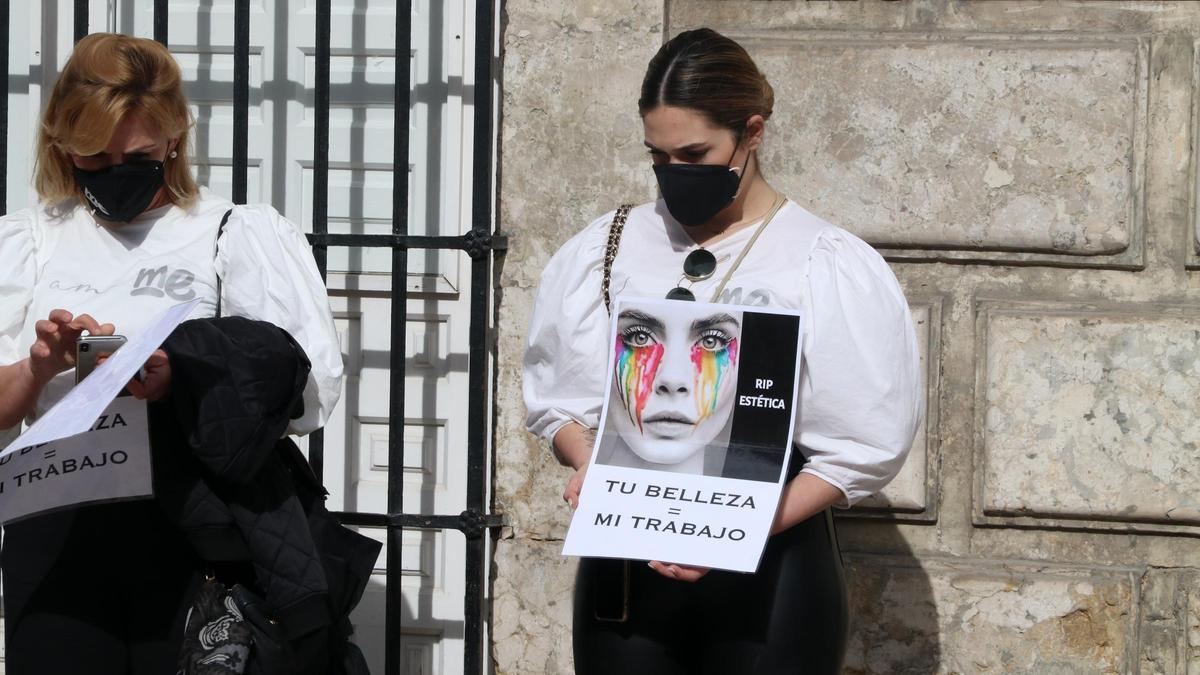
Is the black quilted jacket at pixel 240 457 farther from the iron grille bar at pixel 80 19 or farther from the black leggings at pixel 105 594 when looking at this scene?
the iron grille bar at pixel 80 19

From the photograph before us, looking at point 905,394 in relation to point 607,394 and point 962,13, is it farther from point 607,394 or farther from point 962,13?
point 962,13

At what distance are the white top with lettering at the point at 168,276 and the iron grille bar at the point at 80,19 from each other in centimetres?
96

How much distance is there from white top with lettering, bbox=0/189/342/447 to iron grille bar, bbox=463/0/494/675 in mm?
824

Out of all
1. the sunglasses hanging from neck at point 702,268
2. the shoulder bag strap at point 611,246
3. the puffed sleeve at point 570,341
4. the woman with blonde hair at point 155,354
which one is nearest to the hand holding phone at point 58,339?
the woman with blonde hair at point 155,354

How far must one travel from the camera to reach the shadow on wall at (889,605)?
3.25 metres

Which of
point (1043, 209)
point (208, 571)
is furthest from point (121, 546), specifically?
point (1043, 209)

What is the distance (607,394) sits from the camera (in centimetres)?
227

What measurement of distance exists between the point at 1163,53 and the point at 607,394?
1736 mm

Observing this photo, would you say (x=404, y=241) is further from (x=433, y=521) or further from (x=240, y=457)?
(x=240, y=457)

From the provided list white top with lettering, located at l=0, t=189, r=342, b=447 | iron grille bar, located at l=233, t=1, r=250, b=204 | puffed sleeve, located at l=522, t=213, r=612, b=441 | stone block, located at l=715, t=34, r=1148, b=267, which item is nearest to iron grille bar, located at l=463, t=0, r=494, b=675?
iron grille bar, located at l=233, t=1, r=250, b=204

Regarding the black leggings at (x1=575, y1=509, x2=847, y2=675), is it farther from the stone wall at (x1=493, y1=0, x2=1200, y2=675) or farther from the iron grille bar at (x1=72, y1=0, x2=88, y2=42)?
the iron grille bar at (x1=72, y1=0, x2=88, y2=42)

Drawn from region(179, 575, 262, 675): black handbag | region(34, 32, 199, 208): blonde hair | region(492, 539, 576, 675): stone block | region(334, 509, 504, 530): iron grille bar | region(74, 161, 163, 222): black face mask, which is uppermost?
region(34, 32, 199, 208): blonde hair

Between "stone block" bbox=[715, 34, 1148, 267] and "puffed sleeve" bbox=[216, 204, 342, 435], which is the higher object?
"stone block" bbox=[715, 34, 1148, 267]

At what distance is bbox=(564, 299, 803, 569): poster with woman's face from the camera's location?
2172 mm
